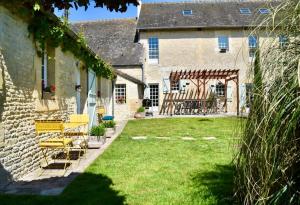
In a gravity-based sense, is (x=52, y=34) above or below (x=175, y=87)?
above

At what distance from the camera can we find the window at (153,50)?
85.1ft

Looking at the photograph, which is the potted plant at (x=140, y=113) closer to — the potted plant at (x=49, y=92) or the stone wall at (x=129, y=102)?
the stone wall at (x=129, y=102)

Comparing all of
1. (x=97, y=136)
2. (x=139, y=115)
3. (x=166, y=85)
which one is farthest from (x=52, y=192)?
(x=166, y=85)

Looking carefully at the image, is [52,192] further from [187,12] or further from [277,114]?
[187,12]

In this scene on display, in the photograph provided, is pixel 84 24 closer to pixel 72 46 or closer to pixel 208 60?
pixel 208 60

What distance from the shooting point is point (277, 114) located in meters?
2.75

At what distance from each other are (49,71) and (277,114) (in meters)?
6.62

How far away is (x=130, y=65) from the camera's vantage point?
24344 mm

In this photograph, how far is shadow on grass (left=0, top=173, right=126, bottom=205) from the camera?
15.4 ft

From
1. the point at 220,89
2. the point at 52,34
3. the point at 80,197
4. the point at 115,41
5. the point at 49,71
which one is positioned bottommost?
the point at 80,197

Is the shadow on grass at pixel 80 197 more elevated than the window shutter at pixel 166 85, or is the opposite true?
the window shutter at pixel 166 85

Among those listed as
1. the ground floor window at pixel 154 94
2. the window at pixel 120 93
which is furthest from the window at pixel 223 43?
the window at pixel 120 93

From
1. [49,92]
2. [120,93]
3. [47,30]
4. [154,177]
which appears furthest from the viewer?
[120,93]

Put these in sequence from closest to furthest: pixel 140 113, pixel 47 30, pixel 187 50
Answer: pixel 47 30 < pixel 140 113 < pixel 187 50
